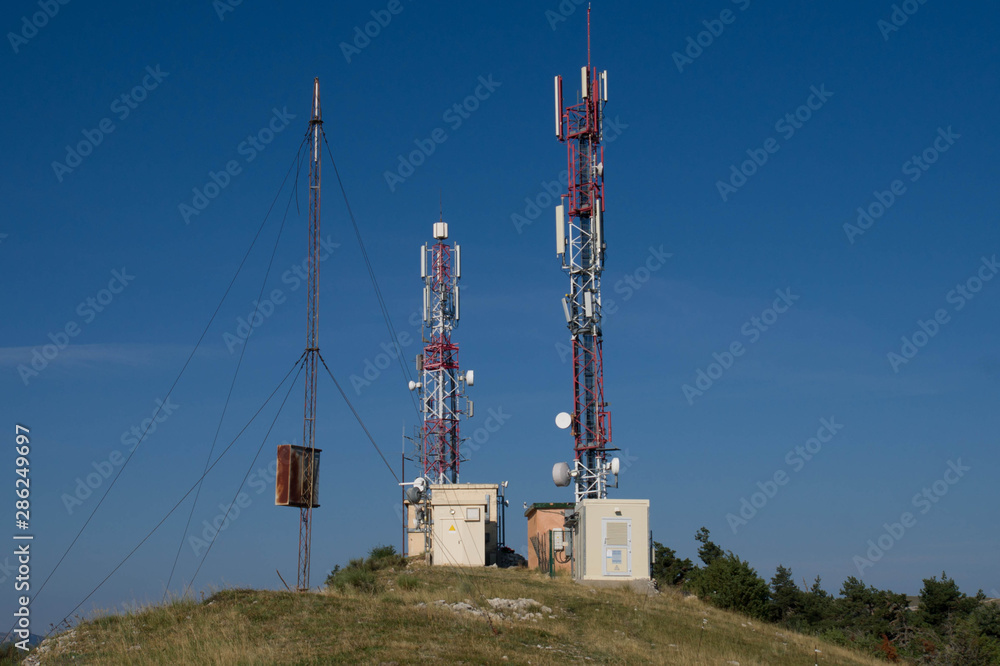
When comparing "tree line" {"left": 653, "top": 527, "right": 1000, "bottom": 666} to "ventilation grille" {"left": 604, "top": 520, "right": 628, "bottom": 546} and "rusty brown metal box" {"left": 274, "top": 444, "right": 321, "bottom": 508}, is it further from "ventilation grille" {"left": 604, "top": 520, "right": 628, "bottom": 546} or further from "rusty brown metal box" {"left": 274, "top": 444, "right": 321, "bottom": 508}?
"rusty brown metal box" {"left": 274, "top": 444, "right": 321, "bottom": 508}

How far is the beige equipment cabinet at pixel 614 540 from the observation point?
118 ft

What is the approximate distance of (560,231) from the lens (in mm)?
47938

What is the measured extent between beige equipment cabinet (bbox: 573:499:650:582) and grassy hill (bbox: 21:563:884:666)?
21.8 feet

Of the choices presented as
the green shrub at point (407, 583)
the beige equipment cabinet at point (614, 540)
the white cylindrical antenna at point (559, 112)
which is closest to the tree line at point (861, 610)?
the beige equipment cabinet at point (614, 540)

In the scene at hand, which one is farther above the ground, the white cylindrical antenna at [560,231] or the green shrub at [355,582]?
the white cylindrical antenna at [560,231]

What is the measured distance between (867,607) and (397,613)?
164ft

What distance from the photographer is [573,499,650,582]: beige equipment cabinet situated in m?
36.1

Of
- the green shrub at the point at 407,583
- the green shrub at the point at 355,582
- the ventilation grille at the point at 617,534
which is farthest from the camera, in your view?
the ventilation grille at the point at 617,534

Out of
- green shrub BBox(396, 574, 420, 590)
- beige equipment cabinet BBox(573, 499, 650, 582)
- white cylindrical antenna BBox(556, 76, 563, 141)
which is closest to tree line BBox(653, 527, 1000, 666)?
beige equipment cabinet BBox(573, 499, 650, 582)

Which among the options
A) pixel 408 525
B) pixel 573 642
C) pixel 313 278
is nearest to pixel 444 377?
pixel 408 525

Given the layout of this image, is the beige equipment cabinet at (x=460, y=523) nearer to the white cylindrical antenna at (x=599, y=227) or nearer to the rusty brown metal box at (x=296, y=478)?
the white cylindrical antenna at (x=599, y=227)

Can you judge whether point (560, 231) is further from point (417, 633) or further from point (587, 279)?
point (417, 633)

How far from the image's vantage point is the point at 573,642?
2105 cm

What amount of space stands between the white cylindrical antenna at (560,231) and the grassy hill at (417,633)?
22.1 metres
